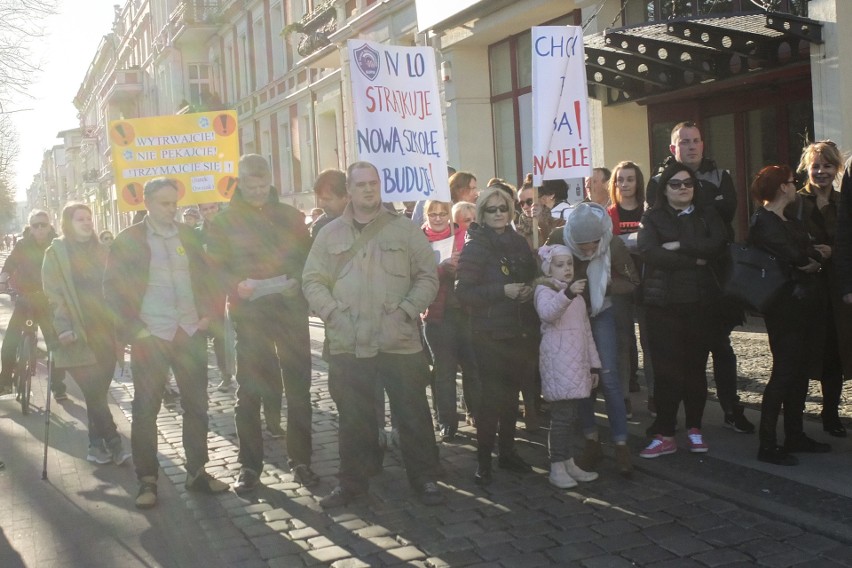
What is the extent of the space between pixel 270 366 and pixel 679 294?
103 inches

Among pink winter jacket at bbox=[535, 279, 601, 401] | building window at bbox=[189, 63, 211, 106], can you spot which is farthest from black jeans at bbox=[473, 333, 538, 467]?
building window at bbox=[189, 63, 211, 106]

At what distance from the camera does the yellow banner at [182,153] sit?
472 inches

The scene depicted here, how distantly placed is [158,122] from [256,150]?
2273 centimetres

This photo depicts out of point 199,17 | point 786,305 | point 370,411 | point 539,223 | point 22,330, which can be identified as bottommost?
point 370,411

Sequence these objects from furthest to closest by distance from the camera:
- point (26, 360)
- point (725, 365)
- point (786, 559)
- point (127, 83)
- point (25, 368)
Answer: point (127, 83), point (25, 368), point (26, 360), point (725, 365), point (786, 559)

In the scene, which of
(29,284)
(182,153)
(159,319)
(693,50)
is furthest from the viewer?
(182,153)

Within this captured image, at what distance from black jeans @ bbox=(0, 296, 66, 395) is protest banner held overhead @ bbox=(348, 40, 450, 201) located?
14.0 ft

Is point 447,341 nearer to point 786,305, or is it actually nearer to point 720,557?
point 786,305

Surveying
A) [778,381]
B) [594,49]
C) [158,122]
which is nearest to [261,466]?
[778,381]

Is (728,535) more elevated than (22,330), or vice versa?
(22,330)

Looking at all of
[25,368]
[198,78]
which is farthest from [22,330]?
[198,78]

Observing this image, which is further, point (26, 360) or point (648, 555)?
point (26, 360)

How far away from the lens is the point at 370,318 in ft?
19.4

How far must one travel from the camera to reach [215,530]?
5578 millimetres
